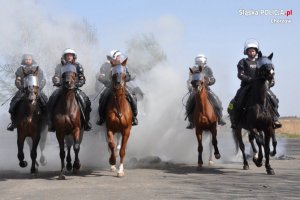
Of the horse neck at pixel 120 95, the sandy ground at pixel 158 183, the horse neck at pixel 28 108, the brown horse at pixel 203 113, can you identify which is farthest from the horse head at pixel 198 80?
the horse neck at pixel 28 108

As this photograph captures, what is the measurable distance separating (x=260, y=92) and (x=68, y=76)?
5.23 m

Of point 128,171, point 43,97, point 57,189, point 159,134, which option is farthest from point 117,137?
point 57,189

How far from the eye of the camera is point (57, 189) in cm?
1209

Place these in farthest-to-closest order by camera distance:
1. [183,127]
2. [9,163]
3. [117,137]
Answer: [183,127], [9,163], [117,137]

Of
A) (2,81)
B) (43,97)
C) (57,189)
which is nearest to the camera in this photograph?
(57,189)

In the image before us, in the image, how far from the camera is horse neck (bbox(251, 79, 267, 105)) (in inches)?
583

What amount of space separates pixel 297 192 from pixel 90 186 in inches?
183

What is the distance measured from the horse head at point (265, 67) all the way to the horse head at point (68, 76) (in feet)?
16.4

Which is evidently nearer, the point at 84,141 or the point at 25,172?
the point at 25,172

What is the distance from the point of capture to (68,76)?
14195mm

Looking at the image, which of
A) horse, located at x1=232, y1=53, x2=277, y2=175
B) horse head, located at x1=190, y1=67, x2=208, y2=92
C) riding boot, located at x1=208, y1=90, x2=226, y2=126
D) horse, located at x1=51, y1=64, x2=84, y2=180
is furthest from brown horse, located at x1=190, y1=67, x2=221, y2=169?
horse, located at x1=51, y1=64, x2=84, y2=180

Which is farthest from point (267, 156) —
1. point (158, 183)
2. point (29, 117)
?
point (29, 117)

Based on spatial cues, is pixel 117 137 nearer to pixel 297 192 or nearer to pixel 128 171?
pixel 128 171

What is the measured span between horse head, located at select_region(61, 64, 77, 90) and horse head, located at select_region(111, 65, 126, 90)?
1.06m
